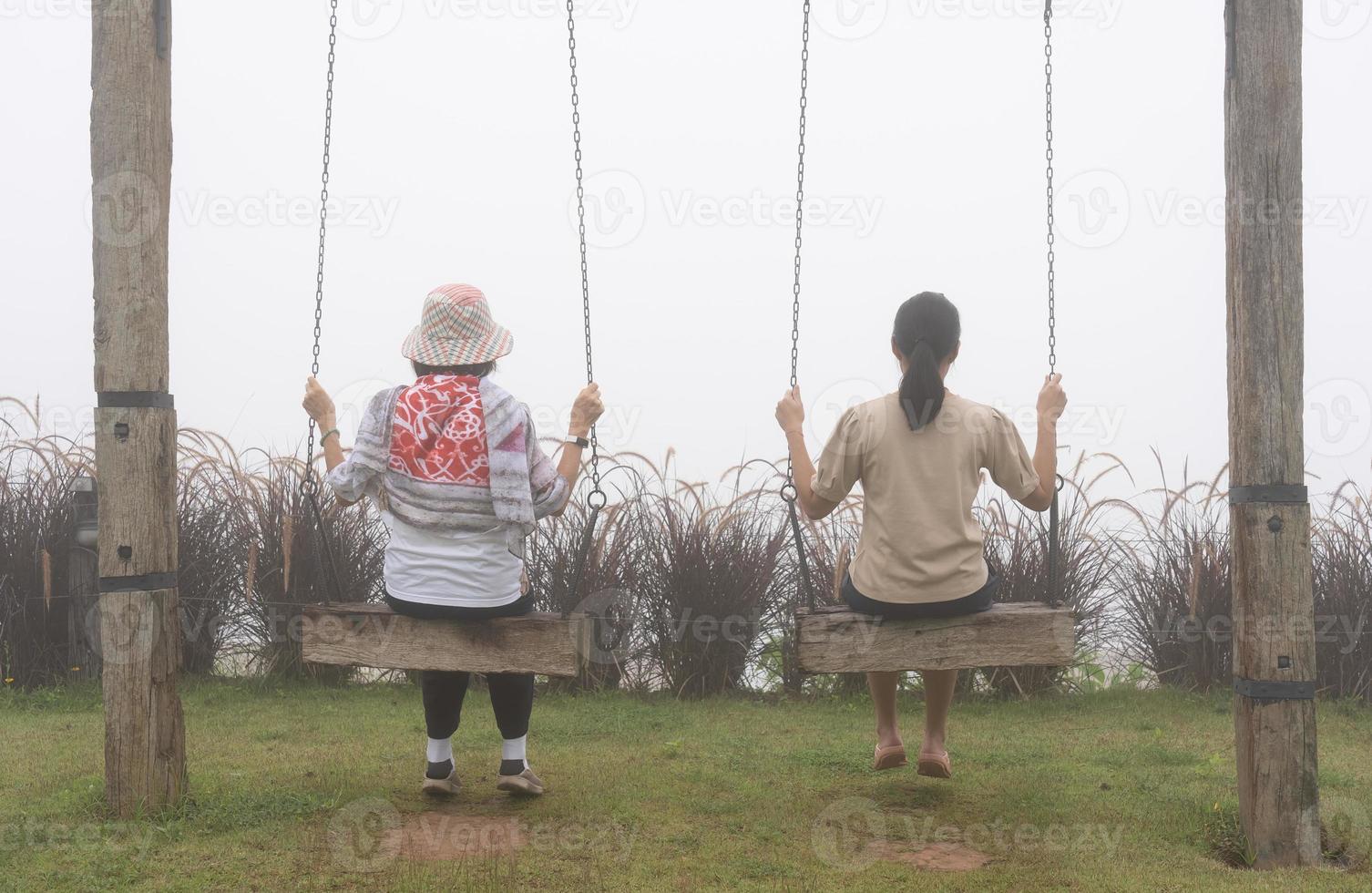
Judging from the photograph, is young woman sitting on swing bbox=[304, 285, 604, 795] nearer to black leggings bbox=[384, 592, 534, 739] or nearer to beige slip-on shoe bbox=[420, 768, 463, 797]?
black leggings bbox=[384, 592, 534, 739]

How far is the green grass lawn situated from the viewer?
3.95 meters

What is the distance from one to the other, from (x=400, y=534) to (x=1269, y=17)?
11.2 feet

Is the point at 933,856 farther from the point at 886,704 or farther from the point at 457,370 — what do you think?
the point at 457,370

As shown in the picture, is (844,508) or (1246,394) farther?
(844,508)

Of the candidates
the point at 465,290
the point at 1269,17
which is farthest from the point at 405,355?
the point at 1269,17

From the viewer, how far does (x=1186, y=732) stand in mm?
6227

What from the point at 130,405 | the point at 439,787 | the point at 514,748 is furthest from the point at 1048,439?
the point at 130,405

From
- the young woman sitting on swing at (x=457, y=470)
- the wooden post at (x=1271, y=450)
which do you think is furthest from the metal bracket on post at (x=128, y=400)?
the wooden post at (x=1271, y=450)

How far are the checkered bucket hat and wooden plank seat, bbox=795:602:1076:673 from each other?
1.43 metres

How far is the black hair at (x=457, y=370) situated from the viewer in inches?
174

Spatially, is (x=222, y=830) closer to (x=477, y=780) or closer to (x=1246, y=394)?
(x=477, y=780)

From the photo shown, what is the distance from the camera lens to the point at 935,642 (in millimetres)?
4262

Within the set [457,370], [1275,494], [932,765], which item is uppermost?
[457,370]

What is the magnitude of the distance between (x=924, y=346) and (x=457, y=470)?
1609 millimetres
